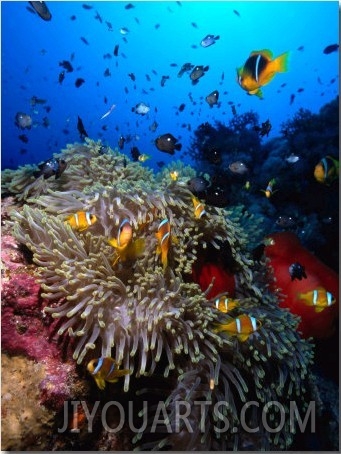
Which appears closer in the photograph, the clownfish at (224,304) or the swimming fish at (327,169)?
the clownfish at (224,304)

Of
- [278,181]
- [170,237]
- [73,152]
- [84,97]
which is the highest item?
[84,97]

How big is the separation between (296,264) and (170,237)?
1.28m

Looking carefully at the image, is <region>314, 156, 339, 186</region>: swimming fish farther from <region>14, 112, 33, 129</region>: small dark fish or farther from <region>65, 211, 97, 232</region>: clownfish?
<region>14, 112, 33, 129</region>: small dark fish

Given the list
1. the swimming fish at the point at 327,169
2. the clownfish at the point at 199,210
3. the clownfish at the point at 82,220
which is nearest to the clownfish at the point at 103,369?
the clownfish at the point at 82,220

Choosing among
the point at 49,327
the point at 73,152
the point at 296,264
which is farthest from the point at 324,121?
the point at 49,327

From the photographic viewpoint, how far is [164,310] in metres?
2.16

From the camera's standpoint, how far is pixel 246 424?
242 cm

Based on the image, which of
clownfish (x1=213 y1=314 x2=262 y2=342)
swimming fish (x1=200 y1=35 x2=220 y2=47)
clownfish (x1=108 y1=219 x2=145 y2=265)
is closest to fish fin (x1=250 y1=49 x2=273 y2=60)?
clownfish (x1=108 y1=219 x2=145 y2=265)

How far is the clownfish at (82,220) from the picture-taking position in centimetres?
233

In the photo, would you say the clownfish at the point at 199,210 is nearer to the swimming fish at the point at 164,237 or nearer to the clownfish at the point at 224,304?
the swimming fish at the point at 164,237

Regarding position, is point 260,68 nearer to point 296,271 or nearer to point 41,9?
point 296,271

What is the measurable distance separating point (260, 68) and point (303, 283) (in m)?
1.90

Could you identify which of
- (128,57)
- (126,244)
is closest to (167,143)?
(126,244)

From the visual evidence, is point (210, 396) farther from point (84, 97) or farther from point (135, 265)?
point (84, 97)
